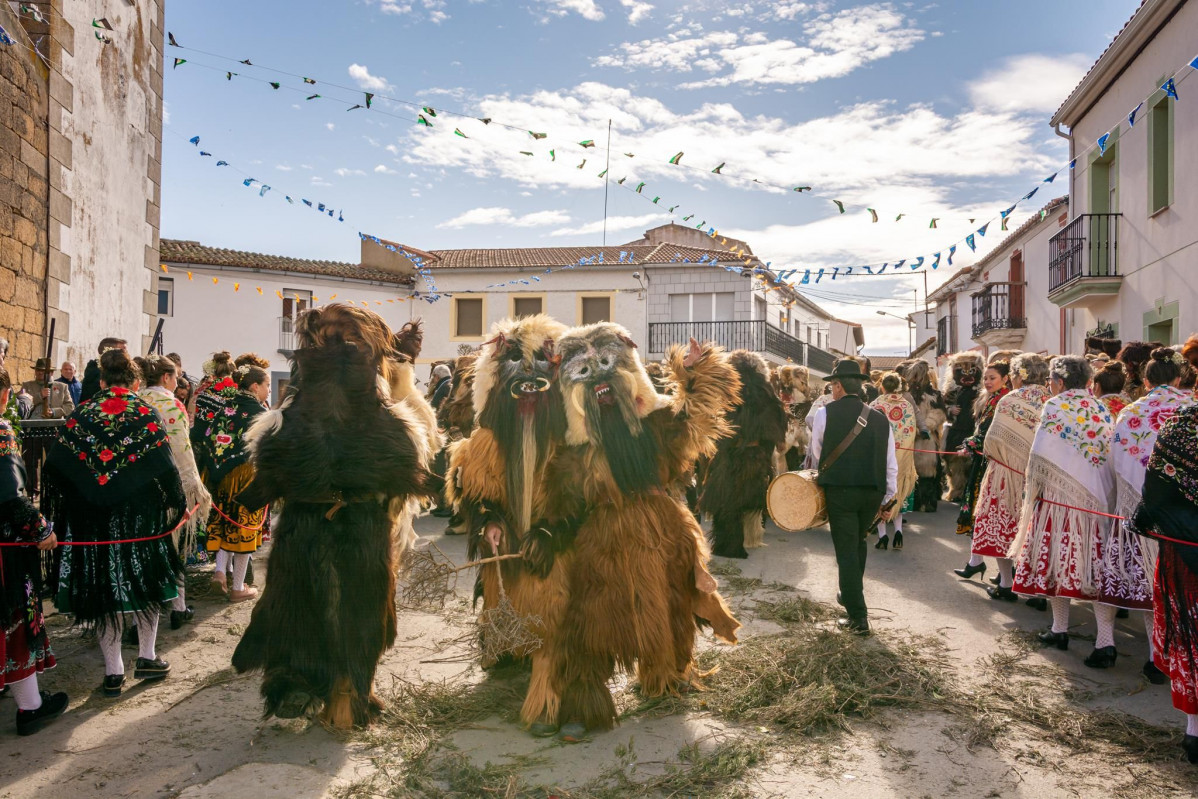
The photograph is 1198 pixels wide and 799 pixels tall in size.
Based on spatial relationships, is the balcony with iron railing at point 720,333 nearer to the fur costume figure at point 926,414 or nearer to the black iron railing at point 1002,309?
the black iron railing at point 1002,309

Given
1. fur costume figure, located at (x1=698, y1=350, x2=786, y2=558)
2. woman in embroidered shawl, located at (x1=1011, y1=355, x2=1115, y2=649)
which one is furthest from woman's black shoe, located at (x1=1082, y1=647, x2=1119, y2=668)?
fur costume figure, located at (x1=698, y1=350, x2=786, y2=558)

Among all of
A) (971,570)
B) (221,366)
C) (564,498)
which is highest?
(221,366)

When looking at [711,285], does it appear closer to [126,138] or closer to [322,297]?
[322,297]

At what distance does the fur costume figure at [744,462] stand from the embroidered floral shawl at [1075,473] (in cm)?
336

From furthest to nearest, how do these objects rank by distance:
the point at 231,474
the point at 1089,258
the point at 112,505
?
the point at 1089,258 < the point at 231,474 < the point at 112,505

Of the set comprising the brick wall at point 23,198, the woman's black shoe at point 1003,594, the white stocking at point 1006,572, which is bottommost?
the woman's black shoe at point 1003,594

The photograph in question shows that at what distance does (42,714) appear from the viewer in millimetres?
4441

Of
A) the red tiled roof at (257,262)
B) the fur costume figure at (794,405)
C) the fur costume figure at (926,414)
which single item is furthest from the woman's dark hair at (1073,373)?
the red tiled roof at (257,262)

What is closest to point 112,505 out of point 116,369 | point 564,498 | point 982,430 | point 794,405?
point 116,369

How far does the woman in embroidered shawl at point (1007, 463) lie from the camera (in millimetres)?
6805

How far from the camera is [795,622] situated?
251 inches

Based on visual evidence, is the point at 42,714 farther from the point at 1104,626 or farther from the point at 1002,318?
the point at 1002,318

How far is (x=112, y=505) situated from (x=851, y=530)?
485 cm

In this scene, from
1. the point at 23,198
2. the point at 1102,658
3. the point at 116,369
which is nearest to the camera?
the point at 116,369
